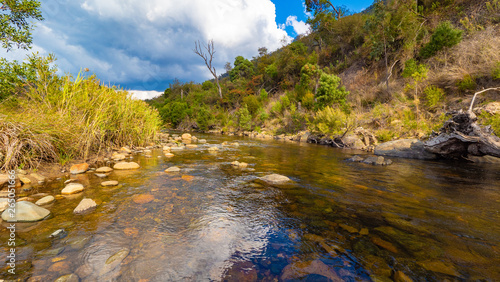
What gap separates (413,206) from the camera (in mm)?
3344

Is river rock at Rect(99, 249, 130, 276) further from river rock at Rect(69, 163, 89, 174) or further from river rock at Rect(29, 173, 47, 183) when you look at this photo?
river rock at Rect(69, 163, 89, 174)

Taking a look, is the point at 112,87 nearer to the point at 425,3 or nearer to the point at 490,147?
the point at 490,147

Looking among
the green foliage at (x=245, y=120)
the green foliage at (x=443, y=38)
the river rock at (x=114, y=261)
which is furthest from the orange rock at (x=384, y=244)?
the green foliage at (x=245, y=120)

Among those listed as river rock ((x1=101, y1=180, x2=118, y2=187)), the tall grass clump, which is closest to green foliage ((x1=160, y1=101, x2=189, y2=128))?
the tall grass clump

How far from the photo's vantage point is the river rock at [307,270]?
1.76 meters

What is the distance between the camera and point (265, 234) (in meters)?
2.48

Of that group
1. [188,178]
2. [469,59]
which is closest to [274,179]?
[188,178]

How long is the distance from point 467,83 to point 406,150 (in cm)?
699

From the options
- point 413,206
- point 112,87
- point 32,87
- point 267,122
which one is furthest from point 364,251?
point 267,122

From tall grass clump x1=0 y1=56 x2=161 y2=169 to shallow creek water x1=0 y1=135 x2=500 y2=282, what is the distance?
1143 mm

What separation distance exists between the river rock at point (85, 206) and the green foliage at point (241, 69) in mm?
45025

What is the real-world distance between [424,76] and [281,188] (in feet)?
48.4

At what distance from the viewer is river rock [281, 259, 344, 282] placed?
1763 millimetres

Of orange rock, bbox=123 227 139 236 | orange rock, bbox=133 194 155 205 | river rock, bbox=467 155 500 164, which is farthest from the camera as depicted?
river rock, bbox=467 155 500 164
